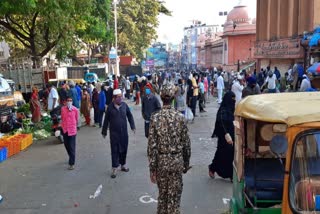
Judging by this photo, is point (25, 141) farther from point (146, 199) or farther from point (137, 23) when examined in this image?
point (137, 23)

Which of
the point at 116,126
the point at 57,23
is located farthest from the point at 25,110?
the point at 116,126

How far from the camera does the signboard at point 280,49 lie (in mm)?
23778

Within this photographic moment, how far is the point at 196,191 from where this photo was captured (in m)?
6.87

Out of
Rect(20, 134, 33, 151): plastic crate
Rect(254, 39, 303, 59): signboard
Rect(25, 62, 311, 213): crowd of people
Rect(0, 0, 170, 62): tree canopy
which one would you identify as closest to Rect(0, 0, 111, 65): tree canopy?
Rect(0, 0, 170, 62): tree canopy

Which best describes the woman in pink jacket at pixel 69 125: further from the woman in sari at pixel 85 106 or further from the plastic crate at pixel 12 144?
the woman in sari at pixel 85 106

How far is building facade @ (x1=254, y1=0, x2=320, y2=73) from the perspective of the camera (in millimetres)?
23156

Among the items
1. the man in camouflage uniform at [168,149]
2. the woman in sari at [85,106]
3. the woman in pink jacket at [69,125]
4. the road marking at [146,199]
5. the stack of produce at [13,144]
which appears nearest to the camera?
the man in camouflage uniform at [168,149]

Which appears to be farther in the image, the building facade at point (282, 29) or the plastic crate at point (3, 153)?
the building facade at point (282, 29)

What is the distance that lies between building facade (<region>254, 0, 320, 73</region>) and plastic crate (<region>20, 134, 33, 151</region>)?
16.5 m

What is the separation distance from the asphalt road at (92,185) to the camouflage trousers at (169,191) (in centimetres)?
133

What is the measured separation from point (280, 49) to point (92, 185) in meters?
22.1

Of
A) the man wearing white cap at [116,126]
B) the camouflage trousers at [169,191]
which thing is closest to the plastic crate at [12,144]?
the man wearing white cap at [116,126]

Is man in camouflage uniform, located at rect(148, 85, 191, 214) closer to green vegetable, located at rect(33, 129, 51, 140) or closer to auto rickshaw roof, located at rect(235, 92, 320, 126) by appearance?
auto rickshaw roof, located at rect(235, 92, 320, 126)

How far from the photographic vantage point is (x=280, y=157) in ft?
11.4
